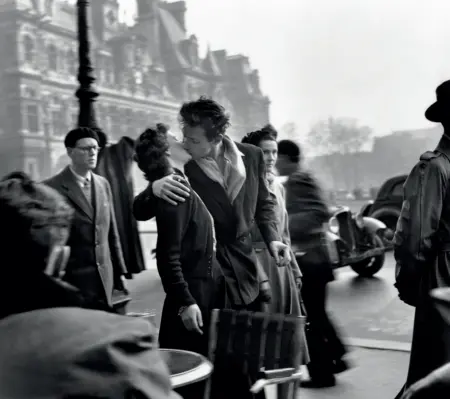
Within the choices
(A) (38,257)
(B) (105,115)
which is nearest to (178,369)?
(A) (38,257)

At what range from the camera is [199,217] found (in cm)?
344

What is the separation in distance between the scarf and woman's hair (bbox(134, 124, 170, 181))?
0.31 metres

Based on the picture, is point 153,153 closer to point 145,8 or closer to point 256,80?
point 256,80

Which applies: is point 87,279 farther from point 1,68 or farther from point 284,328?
point 1,68

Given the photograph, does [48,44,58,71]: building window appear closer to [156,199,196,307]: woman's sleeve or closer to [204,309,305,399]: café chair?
[156,199,196,307]: woman's sleeve

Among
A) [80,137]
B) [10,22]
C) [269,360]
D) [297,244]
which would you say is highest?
[10,22]

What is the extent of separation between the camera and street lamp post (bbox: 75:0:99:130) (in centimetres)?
679

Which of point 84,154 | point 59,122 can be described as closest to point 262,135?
point 84,154

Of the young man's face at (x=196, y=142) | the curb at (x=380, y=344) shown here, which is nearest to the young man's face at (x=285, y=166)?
the young man's face at (x=196, y=142)

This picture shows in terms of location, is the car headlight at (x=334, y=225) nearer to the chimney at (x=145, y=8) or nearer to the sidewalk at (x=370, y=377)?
the sidewalk at (x=370, y=377)

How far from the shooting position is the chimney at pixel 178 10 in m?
38.0

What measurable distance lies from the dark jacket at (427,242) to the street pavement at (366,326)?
1.43 m

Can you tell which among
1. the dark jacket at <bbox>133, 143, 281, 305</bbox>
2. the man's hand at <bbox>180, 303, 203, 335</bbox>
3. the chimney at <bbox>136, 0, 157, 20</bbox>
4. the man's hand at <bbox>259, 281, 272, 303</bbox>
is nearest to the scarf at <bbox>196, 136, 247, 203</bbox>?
the dark jacket at <bbox>133, 143, 281, 305</bbox>

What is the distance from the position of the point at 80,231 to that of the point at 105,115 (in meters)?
34.7
